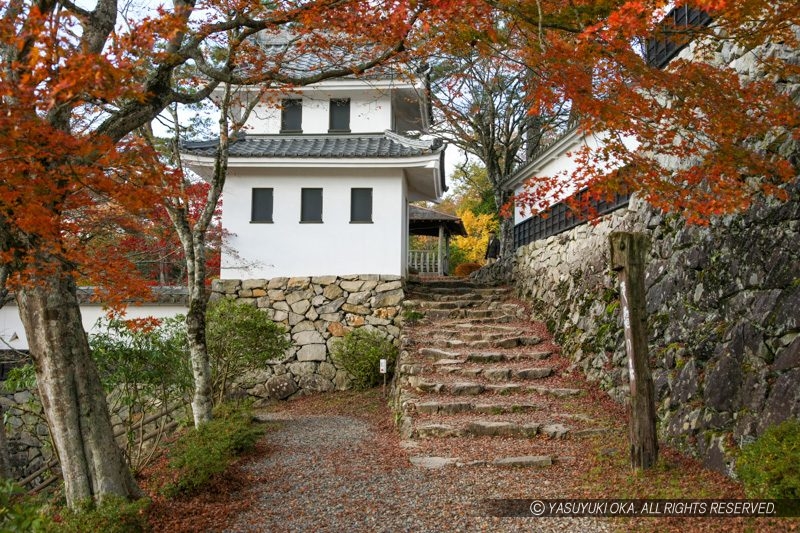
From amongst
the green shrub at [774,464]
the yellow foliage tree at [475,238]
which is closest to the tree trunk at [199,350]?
the green shrub at [774,464]

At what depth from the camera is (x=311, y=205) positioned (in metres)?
14.9

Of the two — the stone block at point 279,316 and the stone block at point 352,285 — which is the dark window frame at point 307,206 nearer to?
the stone block at point 352,285

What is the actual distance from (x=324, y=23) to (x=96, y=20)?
8.15ft

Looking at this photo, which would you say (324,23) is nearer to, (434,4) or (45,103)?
(434,4)

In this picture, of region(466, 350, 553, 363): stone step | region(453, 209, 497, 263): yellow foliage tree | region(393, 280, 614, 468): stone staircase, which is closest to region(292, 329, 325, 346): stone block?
region(393, 280, 614, 468): stone staircase

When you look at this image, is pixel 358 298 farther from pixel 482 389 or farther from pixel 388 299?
pixel 482 389

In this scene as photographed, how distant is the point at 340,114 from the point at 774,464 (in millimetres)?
13466

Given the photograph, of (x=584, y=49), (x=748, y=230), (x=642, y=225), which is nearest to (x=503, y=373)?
(x=642, y=225)

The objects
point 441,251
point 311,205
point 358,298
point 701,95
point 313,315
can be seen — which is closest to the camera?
point 701,95

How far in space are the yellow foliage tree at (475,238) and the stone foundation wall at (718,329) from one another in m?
18.1

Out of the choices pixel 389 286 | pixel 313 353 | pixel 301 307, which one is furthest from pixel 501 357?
pixel 301 307

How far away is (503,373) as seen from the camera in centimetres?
1014

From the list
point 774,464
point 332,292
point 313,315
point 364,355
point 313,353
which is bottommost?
point 313,353

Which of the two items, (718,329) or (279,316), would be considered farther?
(279,316)
